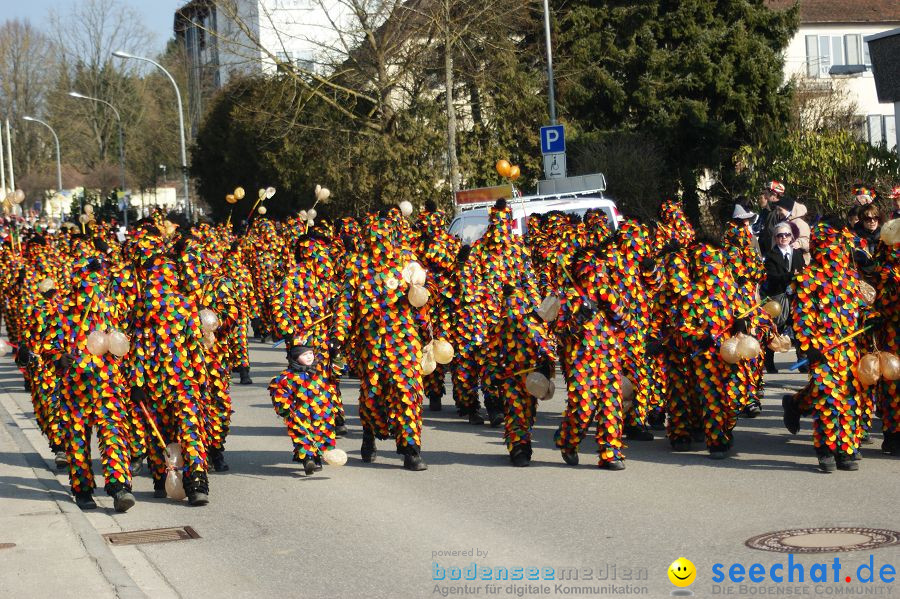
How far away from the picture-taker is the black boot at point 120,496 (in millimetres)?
9227

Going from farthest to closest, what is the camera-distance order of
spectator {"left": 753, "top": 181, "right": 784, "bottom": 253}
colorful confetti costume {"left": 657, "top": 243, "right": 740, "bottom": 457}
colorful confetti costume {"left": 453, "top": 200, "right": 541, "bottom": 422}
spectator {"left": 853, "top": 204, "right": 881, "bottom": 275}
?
spectator {"left": 753, "top": 181, "right": 784, "bottom": 253} → colorful confetti costume {"left": 453, "top": 200, "right": 541, "bottom": 422} → spectator {"left": 853, "top": 204, "right": 881, "bottom": 275} → colorful confetti costume {"left": 657, "top": 243, "right": 740, "bottom": 457}

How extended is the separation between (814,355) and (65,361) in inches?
207

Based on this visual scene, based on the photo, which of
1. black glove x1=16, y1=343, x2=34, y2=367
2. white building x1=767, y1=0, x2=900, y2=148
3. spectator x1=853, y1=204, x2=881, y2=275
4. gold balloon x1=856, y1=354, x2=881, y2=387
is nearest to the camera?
gold balloon x1=856, y1=354, x2=881, y2=387

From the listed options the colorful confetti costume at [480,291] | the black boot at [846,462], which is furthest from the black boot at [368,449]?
the black boot at [846,462]

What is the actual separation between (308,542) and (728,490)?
287 centimetres

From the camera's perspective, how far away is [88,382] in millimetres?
8984

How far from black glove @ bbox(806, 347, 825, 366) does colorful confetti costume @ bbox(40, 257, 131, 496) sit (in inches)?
192

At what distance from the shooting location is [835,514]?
26.0ft

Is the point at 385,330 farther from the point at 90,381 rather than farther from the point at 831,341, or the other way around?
the point at 831,341

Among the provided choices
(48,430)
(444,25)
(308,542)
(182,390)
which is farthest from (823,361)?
(444,25)

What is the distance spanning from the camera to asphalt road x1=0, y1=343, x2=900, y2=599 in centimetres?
708

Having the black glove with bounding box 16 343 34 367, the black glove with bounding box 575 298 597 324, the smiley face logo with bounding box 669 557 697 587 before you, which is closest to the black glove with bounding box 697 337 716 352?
the black glove with bounding box 575 298 597 324

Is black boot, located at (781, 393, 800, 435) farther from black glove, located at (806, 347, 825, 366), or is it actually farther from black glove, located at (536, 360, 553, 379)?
black glove, located at (536, 360, 553, 379)

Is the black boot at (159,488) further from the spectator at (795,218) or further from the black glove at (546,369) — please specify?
the spectator at (795,218)
